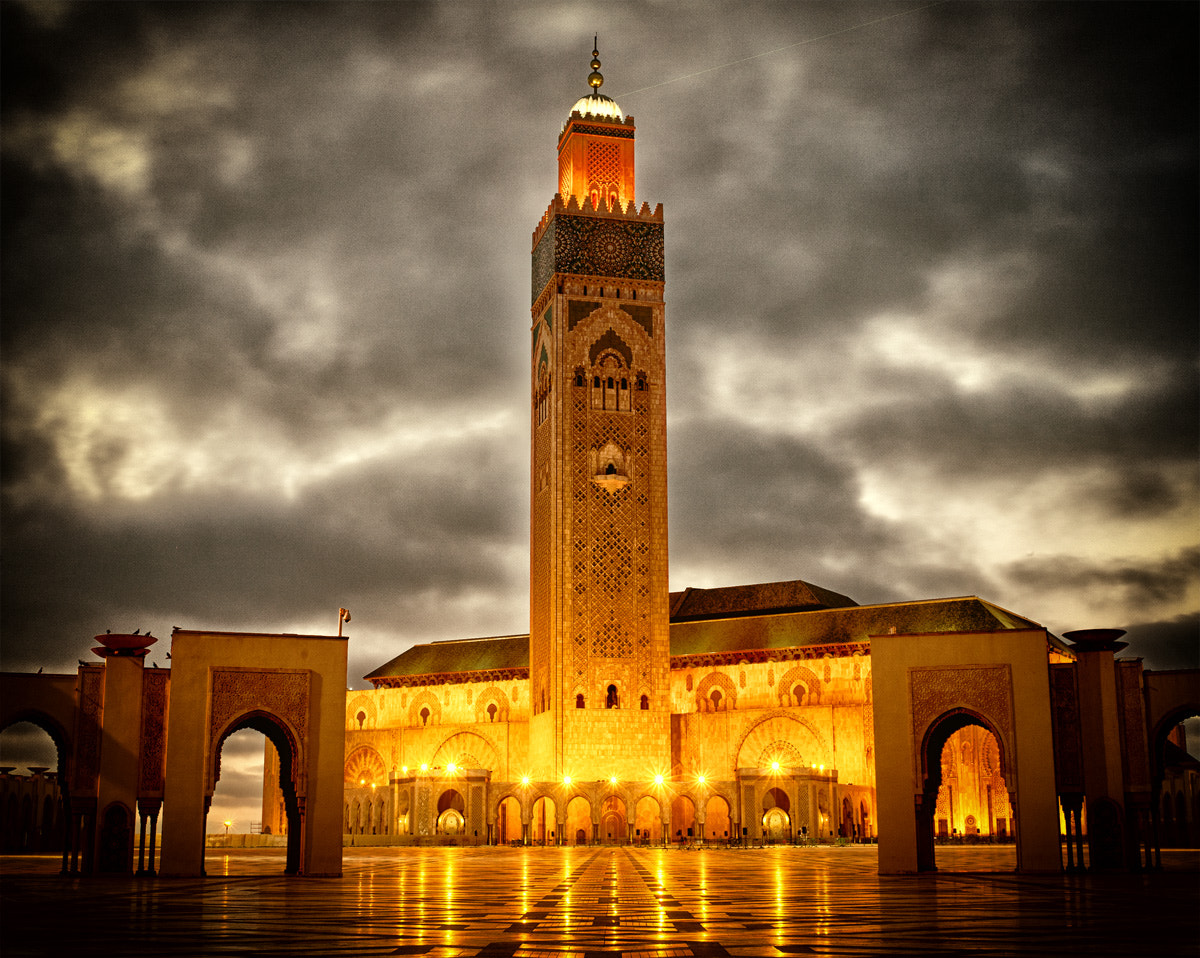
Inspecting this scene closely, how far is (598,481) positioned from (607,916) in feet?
105

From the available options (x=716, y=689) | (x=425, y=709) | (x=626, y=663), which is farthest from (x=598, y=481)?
(x=425, y=709)

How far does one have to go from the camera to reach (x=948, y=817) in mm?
39875

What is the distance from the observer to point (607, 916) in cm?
960

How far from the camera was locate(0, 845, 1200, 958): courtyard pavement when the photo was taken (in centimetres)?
712

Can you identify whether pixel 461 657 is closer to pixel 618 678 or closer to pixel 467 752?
pixel 467 752

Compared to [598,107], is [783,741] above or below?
below

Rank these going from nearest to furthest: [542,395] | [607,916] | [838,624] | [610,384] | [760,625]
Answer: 1. [607,916]
2. [610,384]
3. [542,395]
4. [838,624]
5. [760,625]


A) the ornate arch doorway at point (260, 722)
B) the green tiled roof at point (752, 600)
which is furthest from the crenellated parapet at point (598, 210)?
the ornate arch doorway at point (260, 722)

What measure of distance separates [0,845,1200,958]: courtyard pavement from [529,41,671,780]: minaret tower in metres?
23.6

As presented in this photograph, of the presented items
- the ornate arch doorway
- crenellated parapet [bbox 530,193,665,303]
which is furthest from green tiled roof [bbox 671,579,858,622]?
the ornate arch doorway

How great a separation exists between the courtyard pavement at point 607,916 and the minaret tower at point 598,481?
2362 cm

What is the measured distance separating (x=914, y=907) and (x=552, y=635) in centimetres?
3049

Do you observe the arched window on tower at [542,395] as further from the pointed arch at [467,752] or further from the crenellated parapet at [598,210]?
the pointed arch at [467,752]

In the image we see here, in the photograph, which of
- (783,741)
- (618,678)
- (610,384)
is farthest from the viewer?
(783,741)
